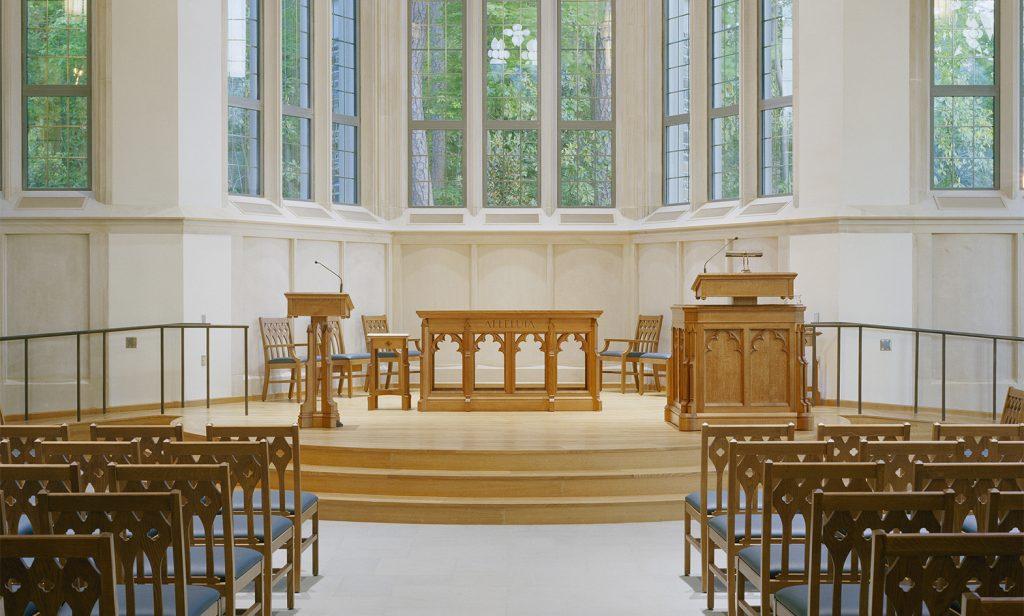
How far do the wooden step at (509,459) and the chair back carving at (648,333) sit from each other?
4.63 m

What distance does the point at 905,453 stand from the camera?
Result: 4.23 m

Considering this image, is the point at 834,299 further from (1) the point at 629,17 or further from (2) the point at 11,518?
(2) the point at 11,518

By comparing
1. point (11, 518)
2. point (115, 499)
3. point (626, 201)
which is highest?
point (626, 201)

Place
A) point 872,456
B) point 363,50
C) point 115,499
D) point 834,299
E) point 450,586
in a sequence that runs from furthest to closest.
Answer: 1. point 363,50
2. point 834,299
3. point 450,586
4. point 872,456
5. point 115,499

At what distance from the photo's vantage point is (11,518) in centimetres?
372

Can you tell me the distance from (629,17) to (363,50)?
11.3 ft

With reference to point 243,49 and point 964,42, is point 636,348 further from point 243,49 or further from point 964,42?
point 243,49

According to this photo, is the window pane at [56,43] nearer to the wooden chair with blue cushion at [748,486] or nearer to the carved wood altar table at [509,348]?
the carved wood altar table at [509,348]

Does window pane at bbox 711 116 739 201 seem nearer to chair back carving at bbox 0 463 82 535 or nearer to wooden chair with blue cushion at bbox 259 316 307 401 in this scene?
wooden chair with blue cushion at bbox 259 316 307 401

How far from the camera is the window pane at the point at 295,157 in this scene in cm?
1192

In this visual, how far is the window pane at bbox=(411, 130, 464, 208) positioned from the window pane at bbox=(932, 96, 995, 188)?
5781 millimetres

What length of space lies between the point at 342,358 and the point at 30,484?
24.2ft

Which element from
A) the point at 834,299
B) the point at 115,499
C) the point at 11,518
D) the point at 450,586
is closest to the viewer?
the point at 115,499

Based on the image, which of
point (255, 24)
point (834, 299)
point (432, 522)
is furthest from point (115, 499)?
point (255, 24)
